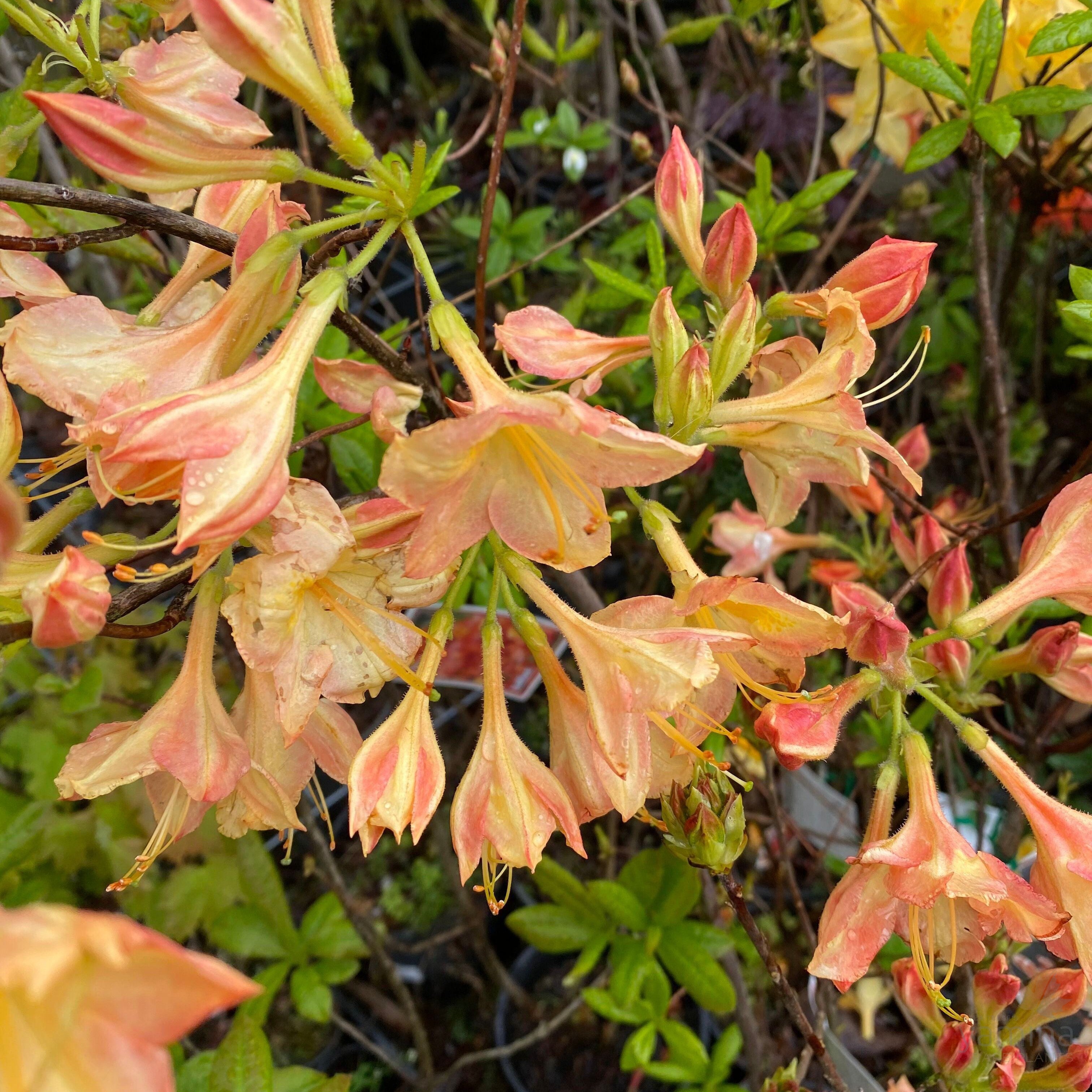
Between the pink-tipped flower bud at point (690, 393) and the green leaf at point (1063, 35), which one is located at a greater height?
the green leaf at point (1063, 35)

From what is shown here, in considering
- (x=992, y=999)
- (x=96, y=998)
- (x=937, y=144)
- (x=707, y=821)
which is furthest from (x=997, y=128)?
(x=96, y=998)

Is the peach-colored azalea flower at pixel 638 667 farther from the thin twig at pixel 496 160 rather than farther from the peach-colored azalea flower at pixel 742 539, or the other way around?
the peach-colored azalea flower at pixel 742 539

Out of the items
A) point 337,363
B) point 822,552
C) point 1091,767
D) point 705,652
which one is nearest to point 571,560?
point 705,652

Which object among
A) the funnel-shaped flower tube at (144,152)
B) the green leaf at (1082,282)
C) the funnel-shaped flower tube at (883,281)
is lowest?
the green leaf at (1082,282)

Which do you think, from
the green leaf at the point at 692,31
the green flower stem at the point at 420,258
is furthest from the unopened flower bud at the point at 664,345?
the green leaf at the point at 692,31

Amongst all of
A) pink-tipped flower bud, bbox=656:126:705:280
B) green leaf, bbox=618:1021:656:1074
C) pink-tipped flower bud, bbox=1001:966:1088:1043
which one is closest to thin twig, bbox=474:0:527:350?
pink-tipped flower bud, bbox=656:126:705:280

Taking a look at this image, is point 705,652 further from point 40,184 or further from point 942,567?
point 40,184
